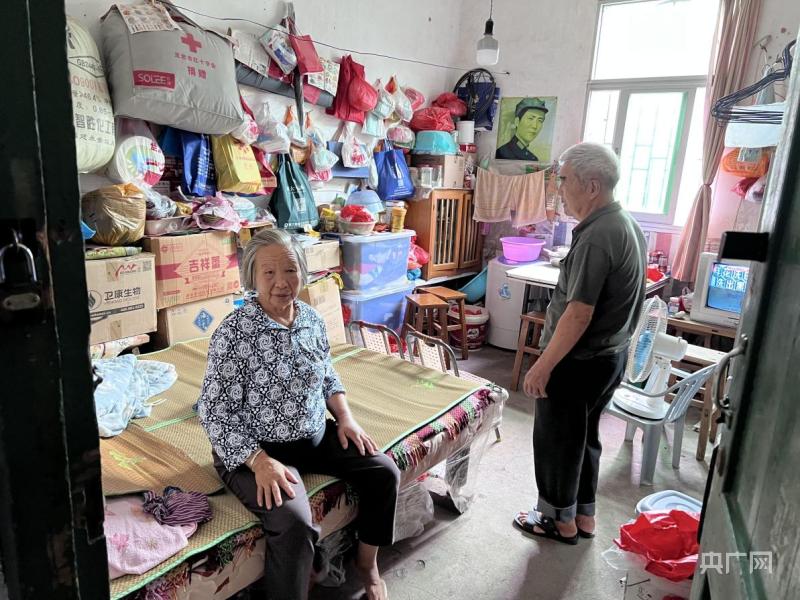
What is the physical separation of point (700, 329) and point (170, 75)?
11.3 ft

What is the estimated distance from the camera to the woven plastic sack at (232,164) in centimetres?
304

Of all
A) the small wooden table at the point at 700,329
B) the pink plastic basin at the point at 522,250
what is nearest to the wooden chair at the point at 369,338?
the pink plastic basin at the point at 522,250

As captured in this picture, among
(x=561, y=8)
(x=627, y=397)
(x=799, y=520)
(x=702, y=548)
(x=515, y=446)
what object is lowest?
(x=515, y=446)

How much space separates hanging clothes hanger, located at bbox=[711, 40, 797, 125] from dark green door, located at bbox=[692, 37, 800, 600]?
284 cm

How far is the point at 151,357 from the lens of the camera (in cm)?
266

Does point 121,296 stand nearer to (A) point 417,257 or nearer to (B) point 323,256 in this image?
(B) point 323,256

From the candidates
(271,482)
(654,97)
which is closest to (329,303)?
(271,482)

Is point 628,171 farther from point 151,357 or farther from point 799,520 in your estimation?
point 799,520

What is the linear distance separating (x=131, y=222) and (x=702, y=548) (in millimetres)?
2479

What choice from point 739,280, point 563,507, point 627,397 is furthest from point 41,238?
point 739,280

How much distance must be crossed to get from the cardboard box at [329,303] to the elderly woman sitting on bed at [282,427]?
62.0 inches

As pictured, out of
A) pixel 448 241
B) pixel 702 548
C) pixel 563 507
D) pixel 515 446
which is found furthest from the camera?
pixel 448 241

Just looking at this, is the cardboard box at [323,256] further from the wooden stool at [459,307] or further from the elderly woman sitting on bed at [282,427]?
the elderly woman sitting on bed at [282,427]

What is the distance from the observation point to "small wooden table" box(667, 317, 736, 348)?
135 inches
